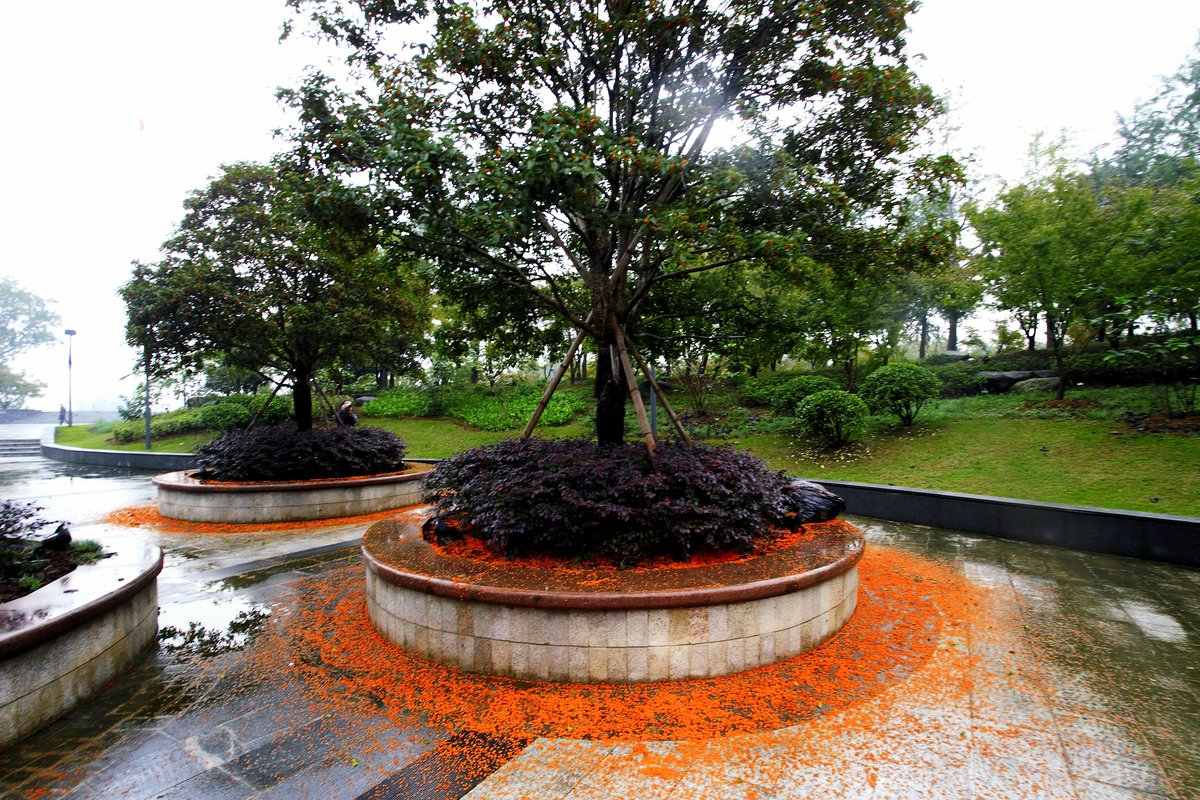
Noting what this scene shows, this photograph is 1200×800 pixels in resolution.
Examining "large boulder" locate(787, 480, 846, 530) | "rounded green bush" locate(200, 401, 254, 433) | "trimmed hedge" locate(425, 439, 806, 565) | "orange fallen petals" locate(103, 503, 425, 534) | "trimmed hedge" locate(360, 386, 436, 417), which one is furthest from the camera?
"trimmed hedge" locate(360, 386, 436, 417)

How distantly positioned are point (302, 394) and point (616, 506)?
827 centimetres

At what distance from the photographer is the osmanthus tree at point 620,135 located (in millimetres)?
4305

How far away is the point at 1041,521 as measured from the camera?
6707 mm

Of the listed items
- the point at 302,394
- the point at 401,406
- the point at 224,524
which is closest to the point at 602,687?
the point at 224,524

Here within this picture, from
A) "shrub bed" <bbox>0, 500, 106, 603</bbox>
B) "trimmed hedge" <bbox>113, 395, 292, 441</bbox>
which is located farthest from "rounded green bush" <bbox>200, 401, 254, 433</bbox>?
"shrub bed" <bbox>0, 500, 106, 603</bbox>

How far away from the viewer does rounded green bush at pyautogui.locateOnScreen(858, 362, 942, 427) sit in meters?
10.6

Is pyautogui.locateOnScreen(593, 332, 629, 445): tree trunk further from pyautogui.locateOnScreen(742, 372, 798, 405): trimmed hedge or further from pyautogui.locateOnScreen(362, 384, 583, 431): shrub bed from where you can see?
pyautogui.locateOnScreen(362, 384, 583, 431): shrub bed

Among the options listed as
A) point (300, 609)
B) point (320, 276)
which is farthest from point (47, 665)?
point (320, 276)

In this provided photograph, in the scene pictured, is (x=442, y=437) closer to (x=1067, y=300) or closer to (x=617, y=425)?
(x=617, y=425)

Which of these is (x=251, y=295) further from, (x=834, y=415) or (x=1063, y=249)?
(x=1063, y=249)

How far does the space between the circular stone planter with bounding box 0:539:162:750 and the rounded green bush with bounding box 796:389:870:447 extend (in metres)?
9.77

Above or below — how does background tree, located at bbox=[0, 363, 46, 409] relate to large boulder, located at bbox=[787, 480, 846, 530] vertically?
above

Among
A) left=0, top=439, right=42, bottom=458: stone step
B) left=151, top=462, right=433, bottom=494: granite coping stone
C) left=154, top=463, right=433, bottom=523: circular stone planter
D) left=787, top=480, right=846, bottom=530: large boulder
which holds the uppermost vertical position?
left=787, top=480, right=846, bottom=530: large boulder

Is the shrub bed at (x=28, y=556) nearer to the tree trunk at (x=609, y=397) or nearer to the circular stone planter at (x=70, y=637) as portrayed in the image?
the circular stone planter at (x=70, y=637)
